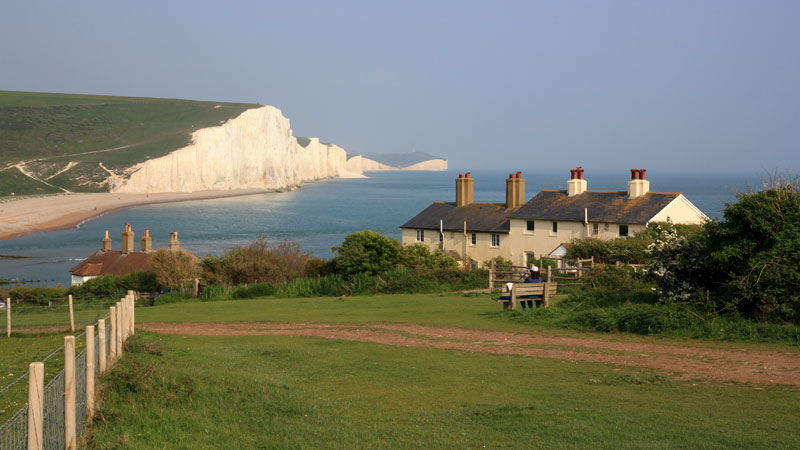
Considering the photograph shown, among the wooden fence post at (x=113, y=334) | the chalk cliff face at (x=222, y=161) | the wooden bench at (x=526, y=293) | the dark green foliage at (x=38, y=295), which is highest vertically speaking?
the chalk cliff face at (x=222, y=161)

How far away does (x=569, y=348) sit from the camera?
15.1 meters

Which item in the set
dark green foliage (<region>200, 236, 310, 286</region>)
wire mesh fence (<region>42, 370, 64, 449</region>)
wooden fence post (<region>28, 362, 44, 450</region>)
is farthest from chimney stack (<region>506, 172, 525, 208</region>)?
wooden fence post (<region>28, 362, 44, 450</region>)

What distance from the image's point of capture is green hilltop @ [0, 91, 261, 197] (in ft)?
458

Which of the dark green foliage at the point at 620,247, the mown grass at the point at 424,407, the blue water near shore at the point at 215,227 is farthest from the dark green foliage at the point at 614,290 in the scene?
the blue water near shore at the point at 215,227

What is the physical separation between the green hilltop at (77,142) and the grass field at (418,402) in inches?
5079

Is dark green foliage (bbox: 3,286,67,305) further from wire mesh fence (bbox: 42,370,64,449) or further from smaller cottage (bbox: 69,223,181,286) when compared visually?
wire mesh fence (bbox: 42,370,64,449)

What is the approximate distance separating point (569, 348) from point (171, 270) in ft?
86.2

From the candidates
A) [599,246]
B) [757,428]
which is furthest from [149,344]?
[599,246]

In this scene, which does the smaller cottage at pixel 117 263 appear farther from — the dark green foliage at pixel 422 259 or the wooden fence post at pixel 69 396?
the wooden fence post at pixel 69 396

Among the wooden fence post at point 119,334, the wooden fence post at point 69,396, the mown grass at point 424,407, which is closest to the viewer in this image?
the wooden fence post at point 69,396

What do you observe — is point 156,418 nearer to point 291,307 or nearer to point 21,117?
point 291,307

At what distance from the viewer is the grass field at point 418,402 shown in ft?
27.9

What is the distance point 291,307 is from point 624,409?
736 inches

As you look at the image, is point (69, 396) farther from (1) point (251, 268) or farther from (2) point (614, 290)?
(1) point (251, 268)
